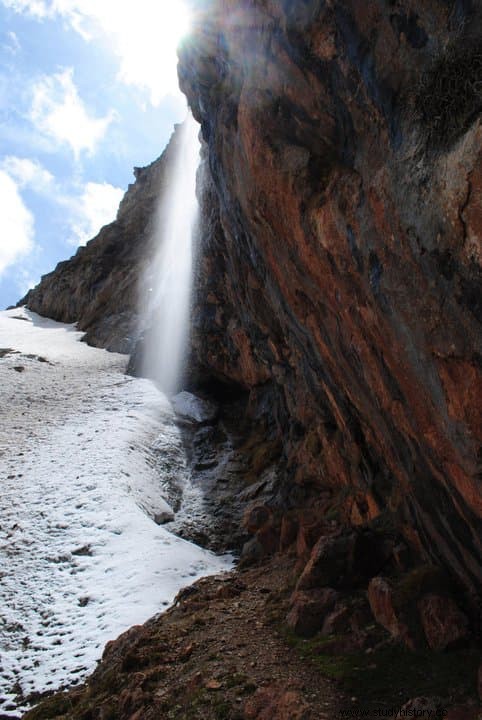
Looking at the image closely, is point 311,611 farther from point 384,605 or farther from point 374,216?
point 374,216

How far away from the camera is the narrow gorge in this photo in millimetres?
5594

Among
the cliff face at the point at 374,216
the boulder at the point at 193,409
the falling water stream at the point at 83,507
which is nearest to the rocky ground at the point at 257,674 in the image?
the cliff face at the point at 374,216

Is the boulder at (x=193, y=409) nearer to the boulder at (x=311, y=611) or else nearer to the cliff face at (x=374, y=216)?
the cliff face at (x=374, y=216)

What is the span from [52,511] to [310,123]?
504 inches

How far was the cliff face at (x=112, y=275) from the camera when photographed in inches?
1609

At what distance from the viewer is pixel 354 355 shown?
→ 8703 millimetres

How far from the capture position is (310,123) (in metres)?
8.04

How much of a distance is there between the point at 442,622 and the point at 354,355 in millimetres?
4047

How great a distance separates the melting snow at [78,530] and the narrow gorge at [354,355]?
144cm

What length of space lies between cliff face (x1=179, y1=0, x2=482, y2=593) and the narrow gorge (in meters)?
0.03

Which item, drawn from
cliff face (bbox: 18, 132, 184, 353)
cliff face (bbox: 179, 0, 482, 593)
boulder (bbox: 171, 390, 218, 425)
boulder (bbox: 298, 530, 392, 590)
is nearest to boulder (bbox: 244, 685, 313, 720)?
boulder (bbox: 298, 530, 392, 590)

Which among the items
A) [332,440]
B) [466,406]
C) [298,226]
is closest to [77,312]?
[332,440]

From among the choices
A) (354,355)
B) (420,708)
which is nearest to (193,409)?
(354,355)

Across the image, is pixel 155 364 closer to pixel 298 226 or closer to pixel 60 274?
pixel 298 226
